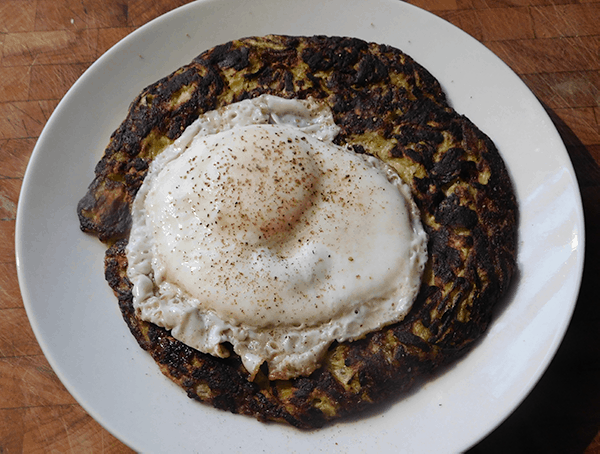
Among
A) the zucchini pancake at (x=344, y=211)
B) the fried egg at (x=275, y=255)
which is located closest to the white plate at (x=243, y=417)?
the zucchini pancake at (x=344, y=211)

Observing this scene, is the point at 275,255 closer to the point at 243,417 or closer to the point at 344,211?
A: the point at 344,211

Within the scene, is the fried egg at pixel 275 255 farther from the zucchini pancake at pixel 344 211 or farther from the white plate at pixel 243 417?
the white plate at pixel 243 417

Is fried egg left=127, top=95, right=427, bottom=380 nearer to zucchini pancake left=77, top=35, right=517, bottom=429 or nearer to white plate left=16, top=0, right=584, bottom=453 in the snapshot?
zucchini pancake left=77, top=35, right=517, bottom=429

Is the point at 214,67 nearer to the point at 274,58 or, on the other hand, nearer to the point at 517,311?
the point at 274,58

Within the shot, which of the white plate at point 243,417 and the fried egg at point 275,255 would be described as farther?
the white plate at point 243,417

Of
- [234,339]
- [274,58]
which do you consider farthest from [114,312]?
[274,58]

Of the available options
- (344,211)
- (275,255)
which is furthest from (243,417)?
(344,211)
